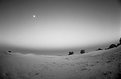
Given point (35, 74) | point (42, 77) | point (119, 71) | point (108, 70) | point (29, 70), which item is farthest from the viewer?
point (29, 70)

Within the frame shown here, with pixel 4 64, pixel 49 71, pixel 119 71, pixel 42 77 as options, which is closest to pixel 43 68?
pixel 49 71

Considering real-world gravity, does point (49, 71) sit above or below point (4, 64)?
below

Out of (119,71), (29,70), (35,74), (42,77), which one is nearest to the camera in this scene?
(119,71)

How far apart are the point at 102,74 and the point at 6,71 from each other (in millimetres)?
10008

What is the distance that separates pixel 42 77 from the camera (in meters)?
8.90

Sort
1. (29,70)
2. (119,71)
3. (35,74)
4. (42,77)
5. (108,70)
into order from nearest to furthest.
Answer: (119,71) → (108,70) → (42,77) → (35,74) → (29,70)

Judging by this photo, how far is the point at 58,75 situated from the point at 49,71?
147 centimetres

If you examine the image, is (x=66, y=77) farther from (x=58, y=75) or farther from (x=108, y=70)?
(x=108, y=70)

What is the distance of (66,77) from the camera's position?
848cm

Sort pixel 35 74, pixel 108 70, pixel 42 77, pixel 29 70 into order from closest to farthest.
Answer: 1. pixel 108 70
2. pixel 42 77
3. pixel 35 74
4. pixel 29 70

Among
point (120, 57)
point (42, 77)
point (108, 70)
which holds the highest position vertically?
point (120, 57)

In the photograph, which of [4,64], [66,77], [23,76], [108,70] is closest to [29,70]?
[23,76]

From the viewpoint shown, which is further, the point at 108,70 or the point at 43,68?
the point at 43,68

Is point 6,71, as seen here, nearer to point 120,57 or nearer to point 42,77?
point 42,77
